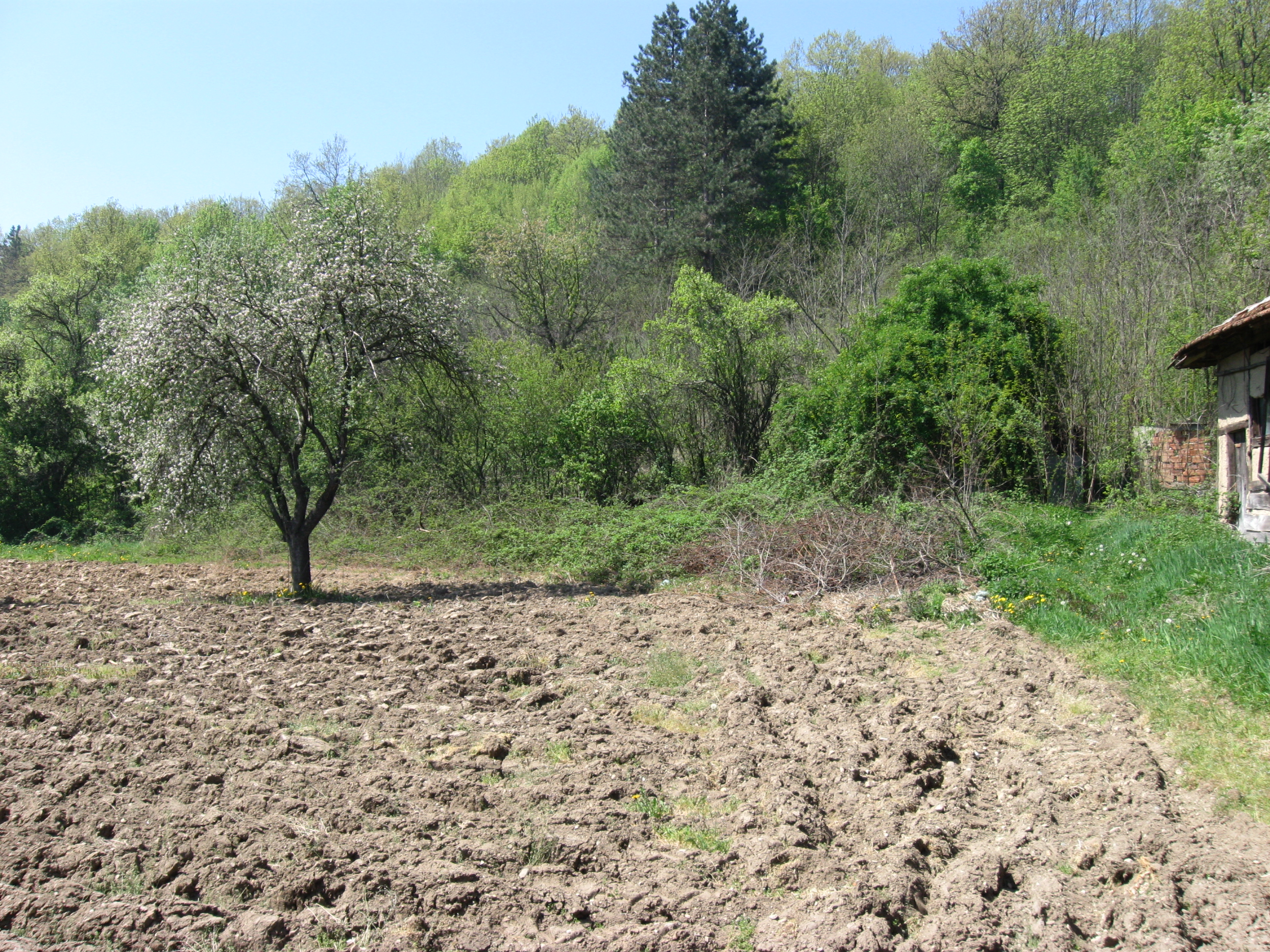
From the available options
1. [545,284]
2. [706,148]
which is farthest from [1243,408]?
[706,148]

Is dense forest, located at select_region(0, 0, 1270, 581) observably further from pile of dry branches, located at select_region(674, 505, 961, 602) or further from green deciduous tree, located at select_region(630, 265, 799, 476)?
pile of dry branches, located at select_region(674, 505, 961, 602)

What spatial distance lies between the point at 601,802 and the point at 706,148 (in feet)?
82.0

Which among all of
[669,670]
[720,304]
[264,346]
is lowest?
[669,670]

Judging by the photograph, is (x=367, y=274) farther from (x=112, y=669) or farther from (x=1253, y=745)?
(x=1253, y=745)

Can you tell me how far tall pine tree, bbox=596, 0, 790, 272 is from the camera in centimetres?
2647

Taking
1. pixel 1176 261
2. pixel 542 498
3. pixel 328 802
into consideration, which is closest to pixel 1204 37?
pixel 1176 261

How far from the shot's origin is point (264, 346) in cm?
1109

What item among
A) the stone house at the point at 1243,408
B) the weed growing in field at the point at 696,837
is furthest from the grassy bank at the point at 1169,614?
the weed growing in field at the point at 696,837

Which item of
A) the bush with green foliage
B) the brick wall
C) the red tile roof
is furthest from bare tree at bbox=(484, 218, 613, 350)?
the red tile roof

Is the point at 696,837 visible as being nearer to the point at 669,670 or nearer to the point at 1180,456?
the point at 669,670

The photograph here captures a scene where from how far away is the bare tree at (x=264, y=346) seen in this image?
1094 cm

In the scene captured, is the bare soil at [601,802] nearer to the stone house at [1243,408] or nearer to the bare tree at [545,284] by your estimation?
the stone house at [1243,408]

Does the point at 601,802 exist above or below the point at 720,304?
below

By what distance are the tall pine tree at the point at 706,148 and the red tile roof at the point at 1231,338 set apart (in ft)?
53.9
